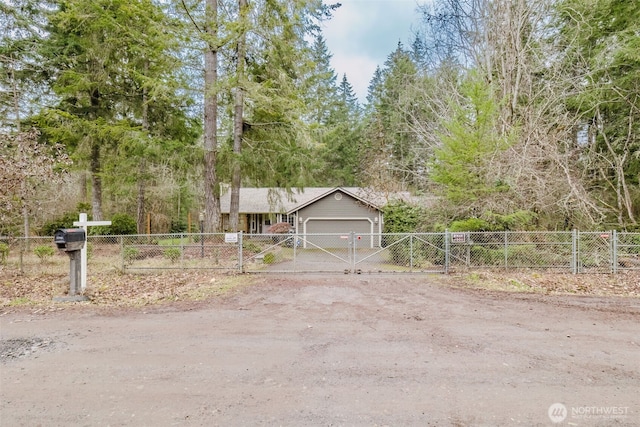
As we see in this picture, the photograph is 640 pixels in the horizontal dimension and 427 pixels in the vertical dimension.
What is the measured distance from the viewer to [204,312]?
595cm

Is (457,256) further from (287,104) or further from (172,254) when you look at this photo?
(172,254)

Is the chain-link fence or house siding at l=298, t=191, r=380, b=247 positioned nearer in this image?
the chain-link fence

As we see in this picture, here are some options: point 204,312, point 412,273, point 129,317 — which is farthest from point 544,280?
point 129,317

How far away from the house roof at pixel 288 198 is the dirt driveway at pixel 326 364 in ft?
29.0

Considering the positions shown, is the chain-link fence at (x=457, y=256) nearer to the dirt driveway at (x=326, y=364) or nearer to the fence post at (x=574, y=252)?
the fence post at (x=574, y=252)

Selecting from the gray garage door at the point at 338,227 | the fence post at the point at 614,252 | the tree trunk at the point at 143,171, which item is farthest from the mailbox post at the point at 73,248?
the fence post at the point at 614,252

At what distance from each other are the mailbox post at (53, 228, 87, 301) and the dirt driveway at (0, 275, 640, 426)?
0.85 metres

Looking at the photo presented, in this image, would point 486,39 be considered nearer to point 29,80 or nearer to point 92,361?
point 92,361

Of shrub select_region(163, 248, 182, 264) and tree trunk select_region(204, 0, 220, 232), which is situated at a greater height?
tree trunk select_region(204, 0, 220, 232)

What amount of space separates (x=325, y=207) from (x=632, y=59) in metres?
14.2

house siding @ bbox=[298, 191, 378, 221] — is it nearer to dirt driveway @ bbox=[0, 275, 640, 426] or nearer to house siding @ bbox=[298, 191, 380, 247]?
house siding @ bbox=[298, 191, 380, 247]

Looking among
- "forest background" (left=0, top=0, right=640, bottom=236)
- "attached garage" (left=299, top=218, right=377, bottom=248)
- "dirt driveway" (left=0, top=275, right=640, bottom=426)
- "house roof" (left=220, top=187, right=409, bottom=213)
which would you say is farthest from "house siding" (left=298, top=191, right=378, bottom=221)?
"dirt driveway" (left=0, top=275, right=640, bottom=426)

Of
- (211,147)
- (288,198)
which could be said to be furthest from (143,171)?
(288,198)

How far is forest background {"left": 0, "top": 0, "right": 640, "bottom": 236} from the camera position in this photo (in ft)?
33.6
